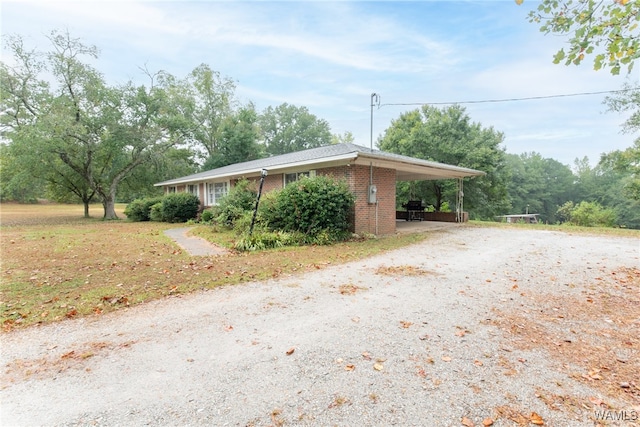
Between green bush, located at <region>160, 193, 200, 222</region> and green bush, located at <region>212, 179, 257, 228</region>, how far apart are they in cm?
555

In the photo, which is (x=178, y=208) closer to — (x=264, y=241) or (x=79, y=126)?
(x=79, y=126)

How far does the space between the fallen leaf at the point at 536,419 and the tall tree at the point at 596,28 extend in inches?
122

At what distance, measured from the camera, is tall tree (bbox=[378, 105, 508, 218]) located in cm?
1881

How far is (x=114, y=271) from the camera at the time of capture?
19.4ft

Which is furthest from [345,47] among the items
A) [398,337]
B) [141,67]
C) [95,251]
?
[141,67]

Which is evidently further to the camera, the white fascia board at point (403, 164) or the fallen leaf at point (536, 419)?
the white fascia board at point (403, 164)

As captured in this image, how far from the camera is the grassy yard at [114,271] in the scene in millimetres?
4168

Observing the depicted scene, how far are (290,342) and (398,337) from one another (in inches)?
45.0

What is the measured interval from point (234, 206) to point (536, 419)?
11466mm

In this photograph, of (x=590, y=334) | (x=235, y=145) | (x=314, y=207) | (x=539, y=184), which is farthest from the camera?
(x=539, y=184)

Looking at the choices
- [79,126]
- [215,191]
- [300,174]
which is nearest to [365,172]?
[300,174]

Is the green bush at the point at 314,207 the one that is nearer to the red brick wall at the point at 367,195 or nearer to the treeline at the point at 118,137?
the red brick wall at the point at 367,195

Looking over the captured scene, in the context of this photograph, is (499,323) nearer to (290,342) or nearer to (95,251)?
(290,342)

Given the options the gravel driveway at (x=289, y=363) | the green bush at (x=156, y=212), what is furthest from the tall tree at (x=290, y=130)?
the gravel driveway at (x=289, y=363)
